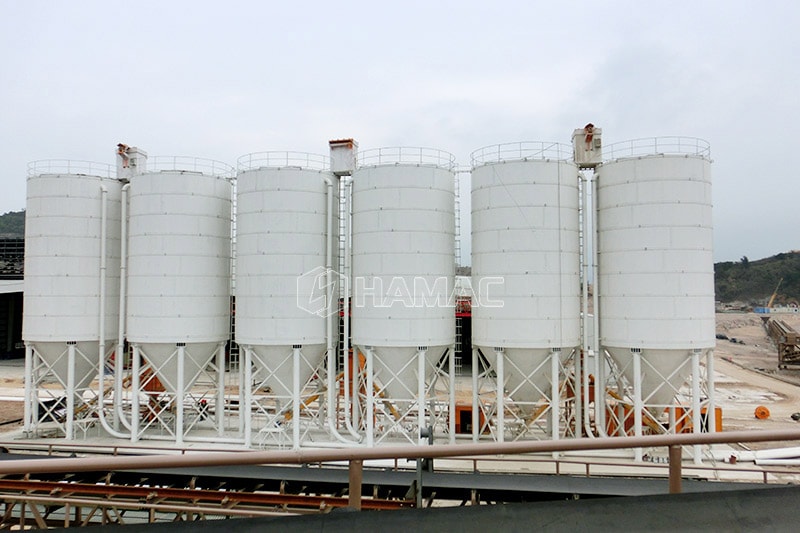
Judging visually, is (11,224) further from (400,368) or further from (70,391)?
(400,368)

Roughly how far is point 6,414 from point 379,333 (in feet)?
68.1

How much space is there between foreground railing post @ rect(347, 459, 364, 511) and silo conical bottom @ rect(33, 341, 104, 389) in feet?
65.3

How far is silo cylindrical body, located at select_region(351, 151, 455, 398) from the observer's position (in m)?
17.3

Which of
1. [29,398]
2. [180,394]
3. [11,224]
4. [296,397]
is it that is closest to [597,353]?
[296,397]

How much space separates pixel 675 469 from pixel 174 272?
18.2 m

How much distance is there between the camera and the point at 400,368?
17.6 m

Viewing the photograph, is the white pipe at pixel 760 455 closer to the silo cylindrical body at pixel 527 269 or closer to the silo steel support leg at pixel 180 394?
the silo cylindrical body at pixel 527 269

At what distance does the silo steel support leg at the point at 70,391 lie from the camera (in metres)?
19.0

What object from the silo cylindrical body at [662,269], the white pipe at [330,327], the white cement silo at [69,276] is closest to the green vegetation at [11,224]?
the white cement silo at [69,276]

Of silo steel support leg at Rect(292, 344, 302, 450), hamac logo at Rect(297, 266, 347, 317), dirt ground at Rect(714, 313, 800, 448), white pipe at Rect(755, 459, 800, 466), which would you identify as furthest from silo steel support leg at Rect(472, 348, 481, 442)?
dirt ground at Rect(714, 313, 800, 448)

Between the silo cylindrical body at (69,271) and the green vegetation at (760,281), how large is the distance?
484 feet

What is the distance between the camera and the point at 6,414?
2534cm

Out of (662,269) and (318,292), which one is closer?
(662,269)

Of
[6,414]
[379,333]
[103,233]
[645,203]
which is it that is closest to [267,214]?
[379,333]
